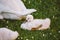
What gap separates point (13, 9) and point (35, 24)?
7.5 inches

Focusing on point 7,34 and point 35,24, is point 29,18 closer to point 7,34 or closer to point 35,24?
point 35,24

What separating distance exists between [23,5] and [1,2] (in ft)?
0.53

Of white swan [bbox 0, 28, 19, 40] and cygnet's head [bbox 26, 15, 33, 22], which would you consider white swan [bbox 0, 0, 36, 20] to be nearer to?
cygnet's head [bbox 26, 15, 33, 22]

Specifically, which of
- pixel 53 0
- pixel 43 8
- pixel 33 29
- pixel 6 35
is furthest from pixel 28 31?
pixel 53 0

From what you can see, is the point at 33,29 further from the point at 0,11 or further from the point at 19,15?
the point at 0,11

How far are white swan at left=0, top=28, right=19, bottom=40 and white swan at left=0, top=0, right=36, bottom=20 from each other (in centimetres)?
14

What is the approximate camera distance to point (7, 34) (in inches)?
55.1

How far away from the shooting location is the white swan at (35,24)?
4.91 ft

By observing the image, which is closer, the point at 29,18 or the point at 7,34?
the point at 7,34

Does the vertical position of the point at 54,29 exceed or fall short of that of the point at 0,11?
it falls short

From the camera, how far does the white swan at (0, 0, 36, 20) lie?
153cm

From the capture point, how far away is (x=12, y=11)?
154 centimetres

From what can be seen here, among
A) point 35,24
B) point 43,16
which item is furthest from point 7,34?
point 43,16

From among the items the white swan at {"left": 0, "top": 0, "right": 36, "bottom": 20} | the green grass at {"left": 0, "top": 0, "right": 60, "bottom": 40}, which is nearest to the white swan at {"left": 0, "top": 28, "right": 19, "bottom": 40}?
the green grass at {"left": 0, "top": 0, "right": 60, "bottom": 40}
